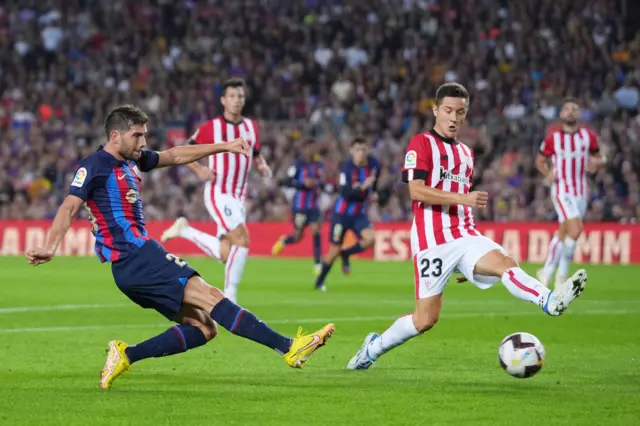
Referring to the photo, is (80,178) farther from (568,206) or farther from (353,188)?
(353,188)

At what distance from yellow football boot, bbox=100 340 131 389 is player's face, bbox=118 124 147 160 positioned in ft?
4.07

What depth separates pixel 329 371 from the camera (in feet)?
28.4

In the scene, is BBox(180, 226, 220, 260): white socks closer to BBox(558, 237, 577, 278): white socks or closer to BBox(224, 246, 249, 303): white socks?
BBox(224, 246, 249, 303): white socks

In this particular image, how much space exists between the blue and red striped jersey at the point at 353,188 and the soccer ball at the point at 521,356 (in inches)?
432

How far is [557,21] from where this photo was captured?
29.9 meters

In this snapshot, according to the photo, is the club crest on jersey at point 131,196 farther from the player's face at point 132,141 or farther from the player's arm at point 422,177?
the player's arm at point 422,177

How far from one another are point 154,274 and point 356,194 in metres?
11.5

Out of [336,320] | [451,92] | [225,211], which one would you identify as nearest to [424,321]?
[451,92]

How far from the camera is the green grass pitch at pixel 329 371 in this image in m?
6.63

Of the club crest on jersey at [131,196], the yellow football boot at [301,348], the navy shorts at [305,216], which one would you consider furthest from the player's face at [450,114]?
the navy shorts at [305,216]

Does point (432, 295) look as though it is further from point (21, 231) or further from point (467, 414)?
point (21, 231)

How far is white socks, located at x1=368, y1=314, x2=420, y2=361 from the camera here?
27.5ft

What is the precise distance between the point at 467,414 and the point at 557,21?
24534 mm

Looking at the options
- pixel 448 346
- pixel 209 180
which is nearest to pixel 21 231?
pixel 209 180
